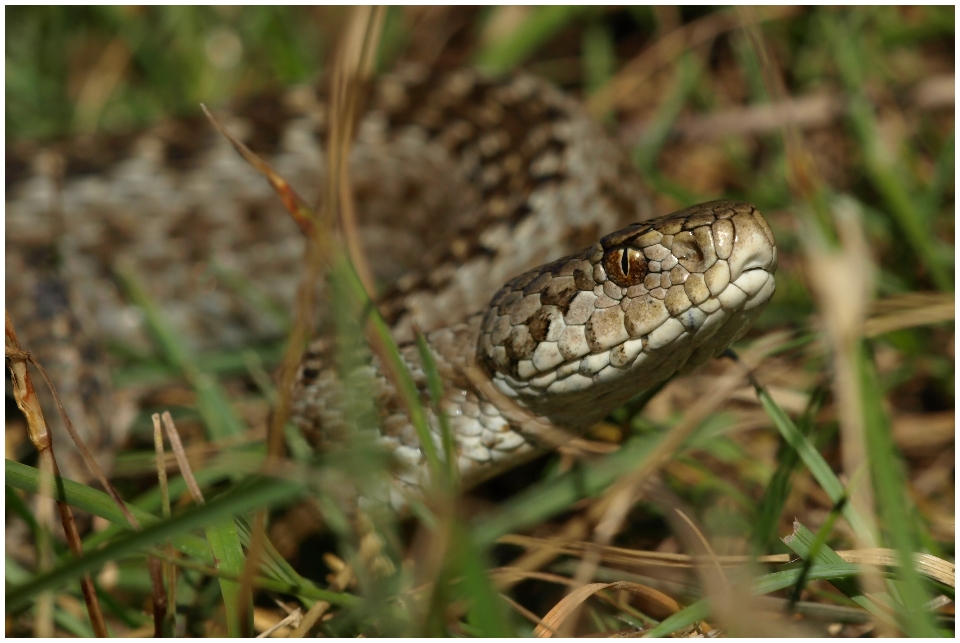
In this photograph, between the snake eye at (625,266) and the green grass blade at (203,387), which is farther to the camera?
the green grass blade at (203,387)

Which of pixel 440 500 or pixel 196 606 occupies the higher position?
pixel 440 500

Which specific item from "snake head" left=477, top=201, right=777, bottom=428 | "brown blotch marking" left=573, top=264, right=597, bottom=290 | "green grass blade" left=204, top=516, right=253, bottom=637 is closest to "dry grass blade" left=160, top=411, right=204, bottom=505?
"green grass blade" left=204, top=516, right=253, bottom=637

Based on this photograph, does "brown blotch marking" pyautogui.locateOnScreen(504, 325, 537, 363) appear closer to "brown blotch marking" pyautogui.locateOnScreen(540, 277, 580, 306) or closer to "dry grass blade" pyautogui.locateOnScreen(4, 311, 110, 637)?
"brown blotch marking" pyautogui.locateOnScreen(540, 277, 580, 306)

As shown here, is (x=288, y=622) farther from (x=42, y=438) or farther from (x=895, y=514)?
(x=895, y=514)

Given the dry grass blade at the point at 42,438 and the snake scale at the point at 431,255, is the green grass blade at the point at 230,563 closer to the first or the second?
the dry grass blade at the point at 42,438

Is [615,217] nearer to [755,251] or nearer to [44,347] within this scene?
[755,251]

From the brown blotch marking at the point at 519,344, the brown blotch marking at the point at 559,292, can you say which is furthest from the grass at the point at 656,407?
the brown blotch marking at the point at 559,292

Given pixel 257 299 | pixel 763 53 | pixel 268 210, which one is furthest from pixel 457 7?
pixel 763 53

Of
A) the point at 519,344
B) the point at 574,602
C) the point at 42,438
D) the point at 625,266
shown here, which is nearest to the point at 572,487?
the point at 574,602
